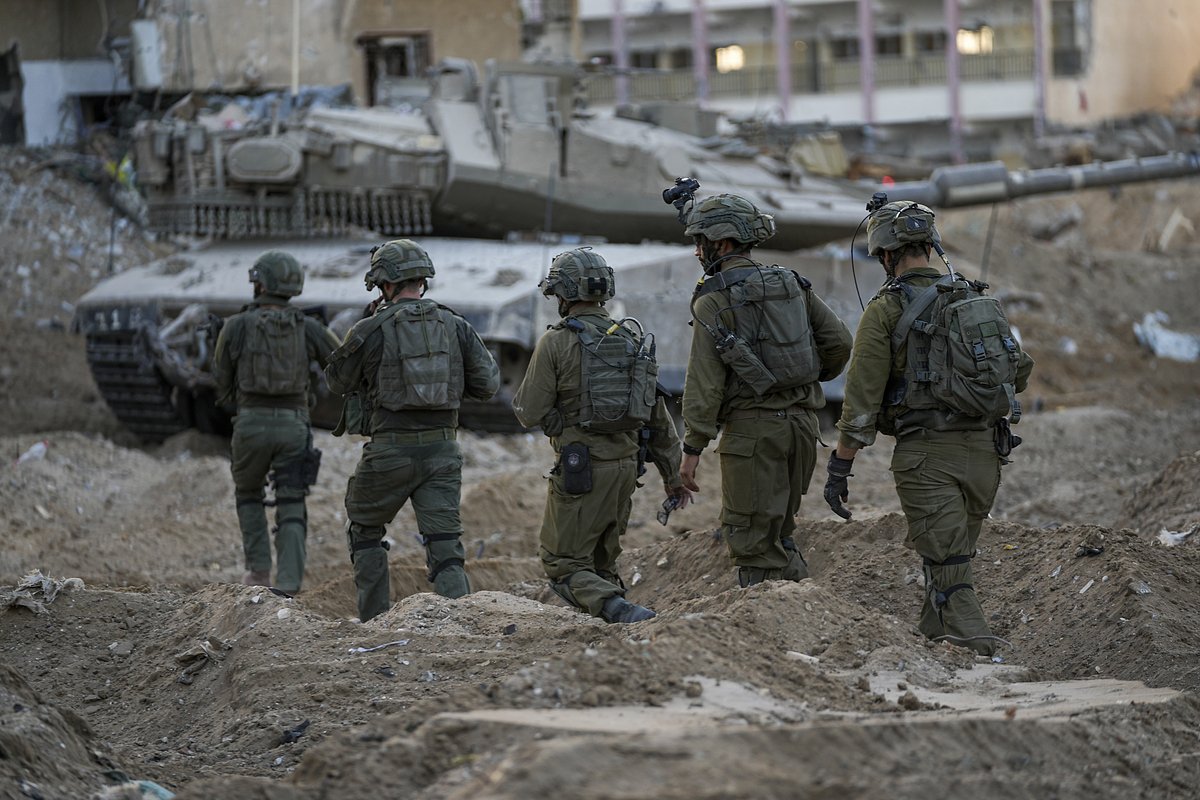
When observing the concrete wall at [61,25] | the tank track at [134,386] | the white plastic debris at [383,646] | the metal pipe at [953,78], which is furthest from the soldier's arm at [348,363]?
the metal pipe at [953,78]

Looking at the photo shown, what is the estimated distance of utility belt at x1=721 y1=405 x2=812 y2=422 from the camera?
628 centimetres

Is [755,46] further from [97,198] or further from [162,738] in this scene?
[162,738]

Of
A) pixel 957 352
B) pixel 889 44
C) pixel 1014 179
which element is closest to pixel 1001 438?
pixel 957 352

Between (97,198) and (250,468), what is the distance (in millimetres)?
12954

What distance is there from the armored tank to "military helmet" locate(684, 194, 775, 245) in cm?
484

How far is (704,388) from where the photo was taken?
20.4ft

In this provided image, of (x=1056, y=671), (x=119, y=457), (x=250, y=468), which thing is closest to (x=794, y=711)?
(x=1056, y=671)

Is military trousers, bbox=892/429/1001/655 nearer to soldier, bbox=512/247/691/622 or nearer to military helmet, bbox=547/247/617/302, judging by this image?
soldier, bbox=512/247/691/622

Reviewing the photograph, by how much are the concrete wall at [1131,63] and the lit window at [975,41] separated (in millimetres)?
2132

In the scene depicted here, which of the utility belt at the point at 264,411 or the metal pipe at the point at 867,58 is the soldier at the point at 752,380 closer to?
the utility belt at the point at 264,411

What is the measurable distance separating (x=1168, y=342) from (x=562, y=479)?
14725mm

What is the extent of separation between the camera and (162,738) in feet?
17.1

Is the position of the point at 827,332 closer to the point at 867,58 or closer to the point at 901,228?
the point at 901,228

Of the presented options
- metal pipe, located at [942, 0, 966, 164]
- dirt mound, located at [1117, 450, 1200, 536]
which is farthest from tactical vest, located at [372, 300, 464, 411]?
metal pipe, located at [942, 0, 966, 164]
